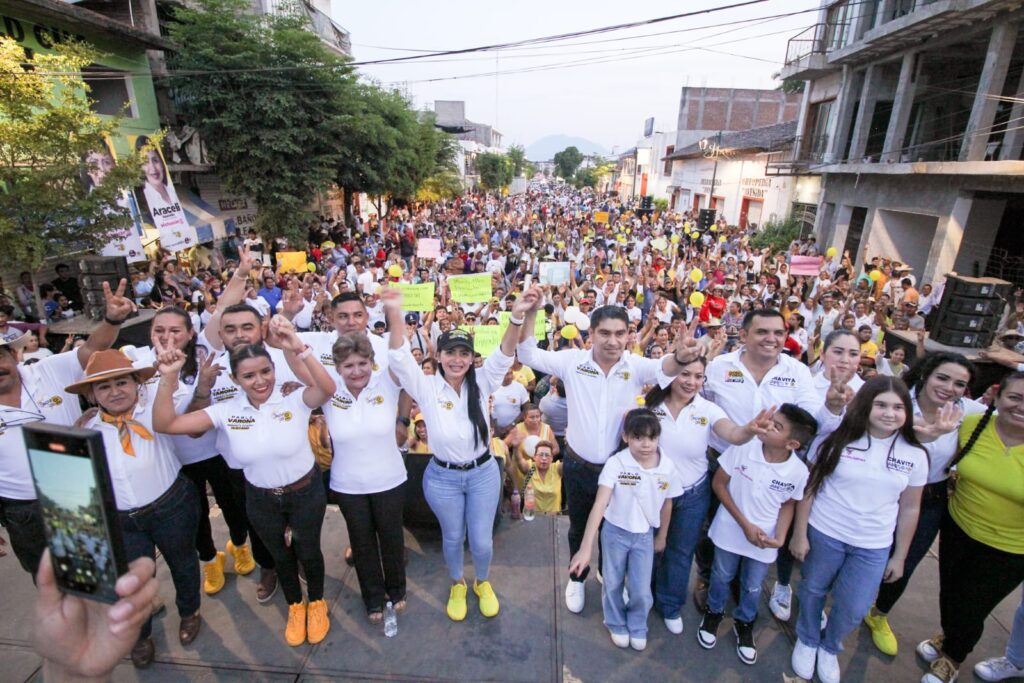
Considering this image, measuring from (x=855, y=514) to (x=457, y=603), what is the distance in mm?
2276

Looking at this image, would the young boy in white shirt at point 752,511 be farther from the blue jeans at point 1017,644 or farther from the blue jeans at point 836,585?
the blue jeans at point 1017,644

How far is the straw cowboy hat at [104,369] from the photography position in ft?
8.25

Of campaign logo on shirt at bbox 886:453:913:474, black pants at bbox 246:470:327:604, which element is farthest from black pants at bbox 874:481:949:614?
black pants at bbox 246:470:327:604

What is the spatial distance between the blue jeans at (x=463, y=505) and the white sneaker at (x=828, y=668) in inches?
75.2

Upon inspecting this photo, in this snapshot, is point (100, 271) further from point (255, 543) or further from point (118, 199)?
point (118, 199)

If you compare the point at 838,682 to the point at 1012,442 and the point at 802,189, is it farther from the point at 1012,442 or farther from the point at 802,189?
the point at 802,189

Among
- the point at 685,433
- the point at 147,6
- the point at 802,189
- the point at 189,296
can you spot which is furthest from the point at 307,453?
the point at 802,189

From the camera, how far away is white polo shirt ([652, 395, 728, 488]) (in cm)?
287

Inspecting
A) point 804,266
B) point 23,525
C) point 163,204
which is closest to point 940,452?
point 23,525

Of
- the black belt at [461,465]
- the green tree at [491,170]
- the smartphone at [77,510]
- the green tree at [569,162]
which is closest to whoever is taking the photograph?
the smartphone at [77,510]

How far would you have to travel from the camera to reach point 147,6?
46.8 ft

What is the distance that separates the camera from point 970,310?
496cm

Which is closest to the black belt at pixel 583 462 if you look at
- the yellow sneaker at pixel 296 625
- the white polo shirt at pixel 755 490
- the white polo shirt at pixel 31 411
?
the white polo shirt at pixel 755 490

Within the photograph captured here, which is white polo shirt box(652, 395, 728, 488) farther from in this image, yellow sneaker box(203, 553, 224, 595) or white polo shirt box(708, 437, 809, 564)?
yellow sneaker box(203, 553, 224, 595)
